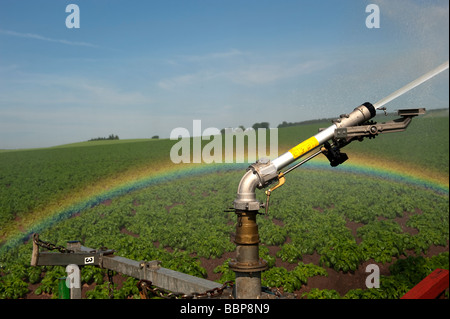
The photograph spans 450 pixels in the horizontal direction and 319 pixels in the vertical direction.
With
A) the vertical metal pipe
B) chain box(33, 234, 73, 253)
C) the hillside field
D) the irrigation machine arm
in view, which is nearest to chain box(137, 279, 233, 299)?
the vertical metal pipe

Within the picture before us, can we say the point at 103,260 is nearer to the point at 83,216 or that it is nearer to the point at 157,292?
the point at 157,292

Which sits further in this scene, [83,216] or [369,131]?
[83,216]

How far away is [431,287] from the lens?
18.4ft

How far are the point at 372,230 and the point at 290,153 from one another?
42.3 feet

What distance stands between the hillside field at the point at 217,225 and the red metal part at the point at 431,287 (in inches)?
188

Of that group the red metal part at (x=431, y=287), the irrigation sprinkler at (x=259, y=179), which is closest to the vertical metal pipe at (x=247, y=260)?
the irrigation sprinkler at (x=259, y=179)

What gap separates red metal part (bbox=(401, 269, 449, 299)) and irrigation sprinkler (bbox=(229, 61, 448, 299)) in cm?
196

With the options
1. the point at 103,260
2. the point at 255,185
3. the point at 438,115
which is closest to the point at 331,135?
the point at 255,185

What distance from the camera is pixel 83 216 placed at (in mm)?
19422

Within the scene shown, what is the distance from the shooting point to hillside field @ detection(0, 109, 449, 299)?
1250 cm

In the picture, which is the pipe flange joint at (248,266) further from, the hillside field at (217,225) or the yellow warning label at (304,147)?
the hillside field at (217,225)

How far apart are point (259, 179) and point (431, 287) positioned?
8.80 ft

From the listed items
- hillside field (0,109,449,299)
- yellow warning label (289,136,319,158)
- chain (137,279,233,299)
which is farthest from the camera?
hillside field (0,109,449,299)

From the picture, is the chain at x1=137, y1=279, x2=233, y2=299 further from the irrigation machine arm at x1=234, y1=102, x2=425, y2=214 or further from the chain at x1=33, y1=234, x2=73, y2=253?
the chain at x1=33, y1=234, x2=73, y2=253
